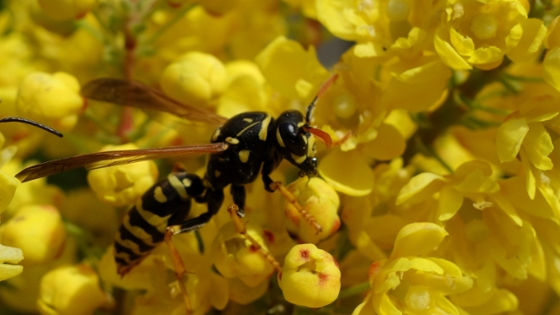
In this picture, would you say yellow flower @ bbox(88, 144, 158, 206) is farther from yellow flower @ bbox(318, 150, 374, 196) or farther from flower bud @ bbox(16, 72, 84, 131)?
yellow flower @ bbox(318, 150, 374, 196)

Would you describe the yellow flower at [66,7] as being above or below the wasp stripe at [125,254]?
above

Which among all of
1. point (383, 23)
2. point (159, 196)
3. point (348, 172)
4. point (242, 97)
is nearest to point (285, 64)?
point (242, 97)

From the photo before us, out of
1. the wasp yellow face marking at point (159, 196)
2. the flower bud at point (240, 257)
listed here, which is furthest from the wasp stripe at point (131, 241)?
the flower bud at point (240, 257)

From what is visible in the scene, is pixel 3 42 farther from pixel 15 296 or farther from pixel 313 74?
pixel 313 74

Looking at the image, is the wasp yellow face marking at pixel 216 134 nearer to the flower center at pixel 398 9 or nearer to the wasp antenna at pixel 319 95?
the wasp antenna at pixel 319 95

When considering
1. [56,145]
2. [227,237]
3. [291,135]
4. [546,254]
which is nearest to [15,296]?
[56,145]

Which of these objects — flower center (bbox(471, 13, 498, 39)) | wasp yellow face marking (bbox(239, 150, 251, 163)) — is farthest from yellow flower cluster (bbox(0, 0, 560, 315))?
wasp yellow face marking (bbox(239, 150, 251, 163))

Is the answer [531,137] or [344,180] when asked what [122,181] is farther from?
[531,137]
